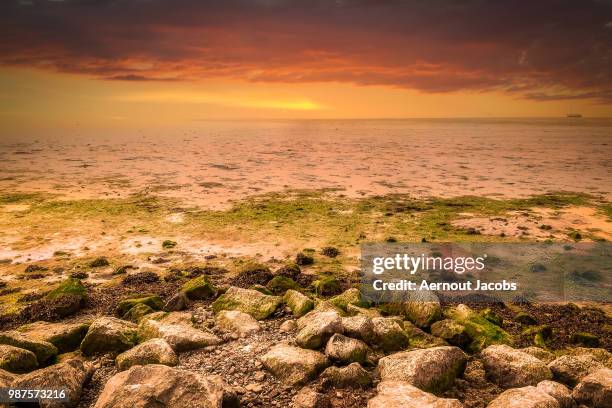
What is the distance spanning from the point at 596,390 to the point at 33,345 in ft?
25.2

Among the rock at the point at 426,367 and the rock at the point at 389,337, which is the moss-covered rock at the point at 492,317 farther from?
the rock at the point at 426,367

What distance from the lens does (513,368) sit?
227 inches

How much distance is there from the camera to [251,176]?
26031mm

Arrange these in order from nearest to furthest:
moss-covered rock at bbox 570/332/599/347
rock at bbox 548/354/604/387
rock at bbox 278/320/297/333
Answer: rock at bbox 548/354/604/387 < rock at bbox 278/320/297/333 < moss-covered rock at bbox 570/332/599/347

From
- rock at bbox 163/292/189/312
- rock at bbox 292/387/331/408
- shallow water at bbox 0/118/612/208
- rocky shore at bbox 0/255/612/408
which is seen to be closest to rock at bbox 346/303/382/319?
rocky shore at bbox 0/255/612/408

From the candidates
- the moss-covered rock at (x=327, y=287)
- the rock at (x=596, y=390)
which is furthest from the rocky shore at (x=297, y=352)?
the moss-covered rock at (x=327, y=287)

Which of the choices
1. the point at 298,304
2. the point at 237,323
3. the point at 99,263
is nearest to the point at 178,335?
the point at 237,323

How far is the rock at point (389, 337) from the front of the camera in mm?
6625

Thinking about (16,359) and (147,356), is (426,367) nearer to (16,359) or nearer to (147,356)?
(147,356)

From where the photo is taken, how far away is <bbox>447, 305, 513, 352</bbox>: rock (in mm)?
6900

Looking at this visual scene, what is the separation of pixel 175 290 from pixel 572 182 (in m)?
22.8

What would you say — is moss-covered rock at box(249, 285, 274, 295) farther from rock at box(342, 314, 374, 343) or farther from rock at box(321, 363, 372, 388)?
rock at box(321, 363, 372, 388)

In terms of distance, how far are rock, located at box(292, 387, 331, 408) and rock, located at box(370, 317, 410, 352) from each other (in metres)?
1.68

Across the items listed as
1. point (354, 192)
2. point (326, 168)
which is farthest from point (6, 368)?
point (326, 168)
